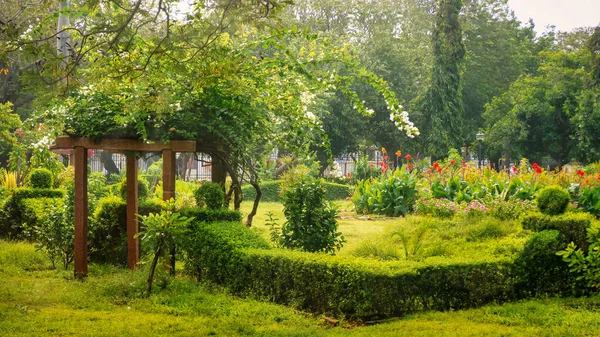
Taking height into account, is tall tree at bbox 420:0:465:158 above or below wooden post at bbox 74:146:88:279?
above

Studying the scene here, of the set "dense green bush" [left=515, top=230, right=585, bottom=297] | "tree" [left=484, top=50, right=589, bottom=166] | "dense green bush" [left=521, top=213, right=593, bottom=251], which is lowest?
"dense green bush" [left=515, top=230, right=585, bottom=297]

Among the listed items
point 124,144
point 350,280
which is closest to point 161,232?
point 124,144

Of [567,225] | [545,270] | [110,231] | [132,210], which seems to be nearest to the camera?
[545,270]

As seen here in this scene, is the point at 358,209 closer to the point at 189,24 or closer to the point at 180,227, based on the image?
the point at 180,227

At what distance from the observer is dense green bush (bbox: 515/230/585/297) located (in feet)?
23.5

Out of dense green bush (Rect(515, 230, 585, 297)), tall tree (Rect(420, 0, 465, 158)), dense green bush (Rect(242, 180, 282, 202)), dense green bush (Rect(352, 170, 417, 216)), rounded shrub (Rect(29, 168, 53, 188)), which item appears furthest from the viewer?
tall tree (Rect(420, 0, 465, 158))

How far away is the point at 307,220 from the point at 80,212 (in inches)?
106

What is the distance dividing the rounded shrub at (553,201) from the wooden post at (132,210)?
479 cm

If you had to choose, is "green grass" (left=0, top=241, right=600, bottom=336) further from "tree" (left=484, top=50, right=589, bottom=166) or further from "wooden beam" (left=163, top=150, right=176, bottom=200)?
"tree" (left=484, top=50, right=589, bottom=166)

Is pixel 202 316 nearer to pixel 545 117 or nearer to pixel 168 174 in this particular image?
pixel 168 174

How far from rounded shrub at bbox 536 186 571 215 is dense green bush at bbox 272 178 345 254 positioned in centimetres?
238

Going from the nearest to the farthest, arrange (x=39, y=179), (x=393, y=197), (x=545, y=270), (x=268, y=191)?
(x=545, y=270), (x=39, y=179), (x=393, y=197), (x=268, y=191)

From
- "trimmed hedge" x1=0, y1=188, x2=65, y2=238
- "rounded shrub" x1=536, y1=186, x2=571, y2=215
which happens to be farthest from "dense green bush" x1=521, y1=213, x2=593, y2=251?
"trimmed hedge" x1=0, y1=188, x2=65, y2=238

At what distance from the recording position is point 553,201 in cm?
793
